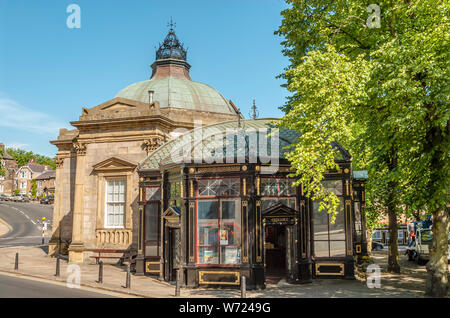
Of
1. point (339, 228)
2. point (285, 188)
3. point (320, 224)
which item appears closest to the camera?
point (285, 188)

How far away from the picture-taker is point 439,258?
12.6 metres

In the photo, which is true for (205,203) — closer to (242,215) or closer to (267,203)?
(242,215)

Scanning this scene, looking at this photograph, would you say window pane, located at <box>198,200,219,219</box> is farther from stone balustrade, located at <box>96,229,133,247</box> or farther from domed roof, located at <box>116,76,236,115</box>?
domed roof, located at <box>116,76,236,115</box>

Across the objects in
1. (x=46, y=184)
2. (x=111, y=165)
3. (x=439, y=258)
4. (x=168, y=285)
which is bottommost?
(x=168, y=285)

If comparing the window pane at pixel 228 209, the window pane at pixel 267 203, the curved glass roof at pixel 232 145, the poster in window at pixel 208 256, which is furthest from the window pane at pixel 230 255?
the curved glass roof at pixel 232 145

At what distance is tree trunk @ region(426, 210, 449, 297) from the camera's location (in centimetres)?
1257

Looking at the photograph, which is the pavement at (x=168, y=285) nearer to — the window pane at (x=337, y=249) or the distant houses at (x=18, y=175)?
the window pane at (x=337, y=249)

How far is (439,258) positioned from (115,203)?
16573 millimetres

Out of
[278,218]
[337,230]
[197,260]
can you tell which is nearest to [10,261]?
[197,260]

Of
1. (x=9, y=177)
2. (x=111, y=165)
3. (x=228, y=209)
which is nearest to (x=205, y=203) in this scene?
(x=228, y=209)

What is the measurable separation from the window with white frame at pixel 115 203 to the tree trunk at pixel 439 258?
1578 cm

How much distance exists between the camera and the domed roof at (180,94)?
98.1 feet
